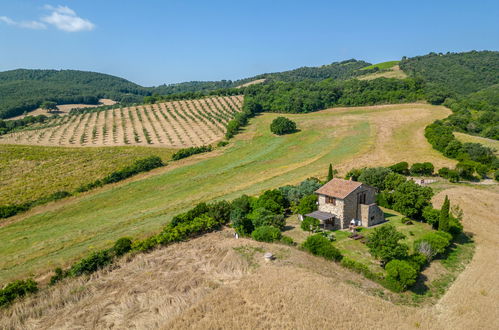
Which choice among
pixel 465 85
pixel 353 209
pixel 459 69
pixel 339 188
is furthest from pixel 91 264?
pixel 459 69

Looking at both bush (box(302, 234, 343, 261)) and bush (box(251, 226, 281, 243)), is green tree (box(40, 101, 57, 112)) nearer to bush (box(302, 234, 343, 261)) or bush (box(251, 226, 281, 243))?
bush (box(251, 226, 281, 243))

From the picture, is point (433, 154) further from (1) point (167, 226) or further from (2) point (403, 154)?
(1) point (167, 226)

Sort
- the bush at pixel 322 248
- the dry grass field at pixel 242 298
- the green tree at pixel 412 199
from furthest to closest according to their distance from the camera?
the green tree at pixel 412 199
the bush at pixel 322 248
the dry grass field at pixel 242 298

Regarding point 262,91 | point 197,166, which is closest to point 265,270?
point 197,166

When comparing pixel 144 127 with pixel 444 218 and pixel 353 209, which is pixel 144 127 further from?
pixel 444 218

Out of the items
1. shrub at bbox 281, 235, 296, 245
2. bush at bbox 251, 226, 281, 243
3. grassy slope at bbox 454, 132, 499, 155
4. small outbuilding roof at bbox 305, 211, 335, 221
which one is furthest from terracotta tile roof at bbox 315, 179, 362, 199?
grassy slope at bbox 454, 132, 499, 155

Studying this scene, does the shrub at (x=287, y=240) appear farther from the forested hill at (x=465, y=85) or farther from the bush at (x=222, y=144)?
the forested hill at (x=465, y=85)

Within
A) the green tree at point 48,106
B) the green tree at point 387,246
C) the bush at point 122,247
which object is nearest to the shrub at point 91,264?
the bush at point 122,247
